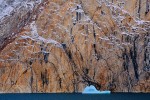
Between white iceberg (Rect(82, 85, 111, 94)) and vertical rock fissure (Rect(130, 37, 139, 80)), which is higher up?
vertical rock fissure (Rect(130, 37, 139, 80))

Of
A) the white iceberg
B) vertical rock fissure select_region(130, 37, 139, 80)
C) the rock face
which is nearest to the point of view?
the white iceberg

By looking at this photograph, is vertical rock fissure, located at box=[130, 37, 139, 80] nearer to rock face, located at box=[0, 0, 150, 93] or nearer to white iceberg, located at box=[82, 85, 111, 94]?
rock face, located at box=[0, 0, 150, 93]

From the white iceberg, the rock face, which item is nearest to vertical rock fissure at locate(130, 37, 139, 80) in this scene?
the rock face

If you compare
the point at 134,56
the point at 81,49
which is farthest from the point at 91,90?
the point at 134,56

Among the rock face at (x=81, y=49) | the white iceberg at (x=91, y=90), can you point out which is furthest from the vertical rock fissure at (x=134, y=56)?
the white iceberg at (x=91, y=90)

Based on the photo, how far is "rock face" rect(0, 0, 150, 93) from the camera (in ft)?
465

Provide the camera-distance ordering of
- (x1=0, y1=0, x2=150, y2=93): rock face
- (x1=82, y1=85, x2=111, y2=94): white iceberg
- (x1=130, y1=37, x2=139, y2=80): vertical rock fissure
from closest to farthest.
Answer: (x1=82, y1=85, x2=111, y2=94): white iceberg
(x1=0, y1=0, x2=150, y2=93): rock face
(x1=130, y1=37, x2=139, y2=80): vertical rock fissure

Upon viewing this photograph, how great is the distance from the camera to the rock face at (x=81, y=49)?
14188 centimetres

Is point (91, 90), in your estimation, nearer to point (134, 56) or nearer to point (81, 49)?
point (81, 49)

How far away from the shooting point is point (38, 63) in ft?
468

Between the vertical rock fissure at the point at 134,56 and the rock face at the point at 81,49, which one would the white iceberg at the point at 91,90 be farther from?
the vertical rock fissure at the point at 134,56

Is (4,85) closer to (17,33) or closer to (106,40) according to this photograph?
(17,33)

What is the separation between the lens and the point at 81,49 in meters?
147

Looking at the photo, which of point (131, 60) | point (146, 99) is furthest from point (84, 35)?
point (146, 99)
